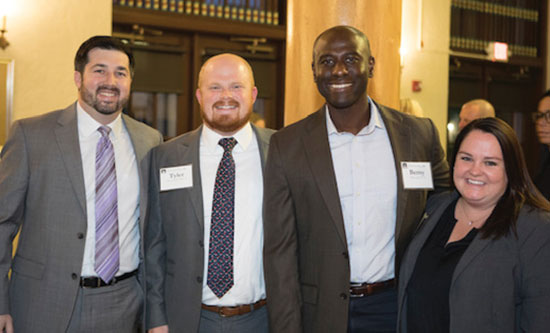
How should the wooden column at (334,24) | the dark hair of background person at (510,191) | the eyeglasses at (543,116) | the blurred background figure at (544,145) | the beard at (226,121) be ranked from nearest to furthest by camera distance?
the dark hair of background person at (510,191) → the beard at (226,121) → the wooden column at (334,24) → the blurred background figure at (544,145) → the eyeglasses at (543,116)

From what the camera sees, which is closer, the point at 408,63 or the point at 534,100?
the point at 408,63

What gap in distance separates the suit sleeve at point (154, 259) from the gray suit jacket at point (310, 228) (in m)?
0.53

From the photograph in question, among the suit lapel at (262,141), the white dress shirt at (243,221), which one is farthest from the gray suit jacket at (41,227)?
the suit lapel at (262,141)

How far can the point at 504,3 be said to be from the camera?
825cm

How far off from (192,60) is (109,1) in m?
1.30

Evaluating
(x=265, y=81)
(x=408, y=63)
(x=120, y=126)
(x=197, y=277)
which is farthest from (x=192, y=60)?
(x=197, y=277)

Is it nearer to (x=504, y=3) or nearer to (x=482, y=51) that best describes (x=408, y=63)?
(x=482, y=51)

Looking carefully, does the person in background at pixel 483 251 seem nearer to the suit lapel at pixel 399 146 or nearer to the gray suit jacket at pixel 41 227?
the suit lapel at pixel 399 146

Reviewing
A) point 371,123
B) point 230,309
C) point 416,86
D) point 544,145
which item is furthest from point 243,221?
point 416,86

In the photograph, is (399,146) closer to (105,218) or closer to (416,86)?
(105,218)

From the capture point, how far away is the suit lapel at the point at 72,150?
239 cm

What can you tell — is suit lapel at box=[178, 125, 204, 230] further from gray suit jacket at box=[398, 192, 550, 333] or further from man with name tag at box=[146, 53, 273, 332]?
gray suit jacket at box=[398, 192, 550, 333]

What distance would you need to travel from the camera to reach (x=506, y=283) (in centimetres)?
190

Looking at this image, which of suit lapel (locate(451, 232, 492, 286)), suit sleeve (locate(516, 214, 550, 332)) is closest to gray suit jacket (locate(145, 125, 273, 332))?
suit lapel (locate(451, 232, 492, 286))
